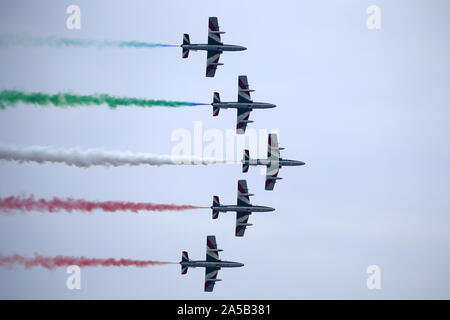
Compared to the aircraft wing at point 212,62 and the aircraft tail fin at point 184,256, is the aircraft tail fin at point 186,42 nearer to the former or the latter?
the aircraft wing at point 212,62

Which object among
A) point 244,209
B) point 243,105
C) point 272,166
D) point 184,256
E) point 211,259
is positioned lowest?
point 211,259

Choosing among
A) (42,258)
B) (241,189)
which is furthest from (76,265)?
(241,189)

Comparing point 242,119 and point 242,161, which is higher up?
point 242,119

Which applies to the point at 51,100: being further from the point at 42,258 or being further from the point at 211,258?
the point at 211,258

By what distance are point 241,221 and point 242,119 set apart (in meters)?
10.0

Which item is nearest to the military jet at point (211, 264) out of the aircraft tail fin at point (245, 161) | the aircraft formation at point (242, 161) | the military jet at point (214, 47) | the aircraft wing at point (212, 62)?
the aircraft formation at point (242, 161)

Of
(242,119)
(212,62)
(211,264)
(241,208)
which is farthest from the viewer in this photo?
(211,264)

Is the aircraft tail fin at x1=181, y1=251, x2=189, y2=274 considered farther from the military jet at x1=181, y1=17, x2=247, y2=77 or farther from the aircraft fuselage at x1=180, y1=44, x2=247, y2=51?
the aircraft fuselage at x1=180, y1=44, x2=247, y2=51

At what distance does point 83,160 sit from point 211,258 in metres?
22.4

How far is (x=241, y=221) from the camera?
486 ft

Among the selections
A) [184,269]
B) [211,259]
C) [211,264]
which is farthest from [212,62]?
[184,269]

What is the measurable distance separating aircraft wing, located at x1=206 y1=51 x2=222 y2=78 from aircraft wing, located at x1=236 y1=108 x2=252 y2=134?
4.90 m

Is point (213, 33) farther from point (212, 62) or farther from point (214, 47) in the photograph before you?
point (212, 62)
